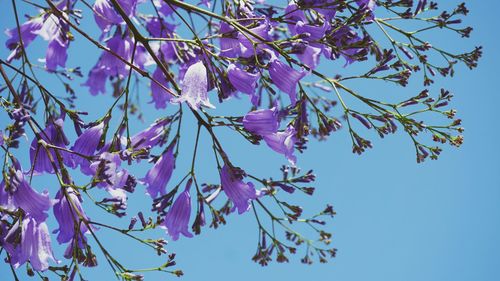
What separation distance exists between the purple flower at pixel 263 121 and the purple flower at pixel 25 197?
3.46 ft

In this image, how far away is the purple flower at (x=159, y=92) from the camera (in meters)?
3.92

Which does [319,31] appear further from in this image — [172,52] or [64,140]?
[172,52]

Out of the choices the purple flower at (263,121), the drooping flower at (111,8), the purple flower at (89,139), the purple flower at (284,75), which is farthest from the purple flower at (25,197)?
the drooping flower at (111,8)

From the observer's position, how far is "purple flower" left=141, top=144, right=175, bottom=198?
10.0ft

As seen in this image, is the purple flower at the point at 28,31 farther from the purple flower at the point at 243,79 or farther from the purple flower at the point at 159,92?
the purple flower at the point at 243,79

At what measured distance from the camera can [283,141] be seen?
2.92 metres

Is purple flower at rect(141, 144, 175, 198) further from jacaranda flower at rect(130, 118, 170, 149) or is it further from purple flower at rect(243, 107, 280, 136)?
purple flower at rect(243, 107, 280, 136)

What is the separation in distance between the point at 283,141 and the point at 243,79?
1.29 feet

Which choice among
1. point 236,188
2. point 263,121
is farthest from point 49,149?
point 263,121

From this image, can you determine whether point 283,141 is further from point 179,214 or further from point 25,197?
point 25,197

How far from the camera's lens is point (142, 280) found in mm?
2734

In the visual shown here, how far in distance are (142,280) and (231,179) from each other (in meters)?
0.69

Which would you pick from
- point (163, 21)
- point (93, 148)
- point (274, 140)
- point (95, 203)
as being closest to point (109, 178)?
point (95, 203)

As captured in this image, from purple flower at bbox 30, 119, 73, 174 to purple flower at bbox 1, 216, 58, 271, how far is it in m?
0.31
